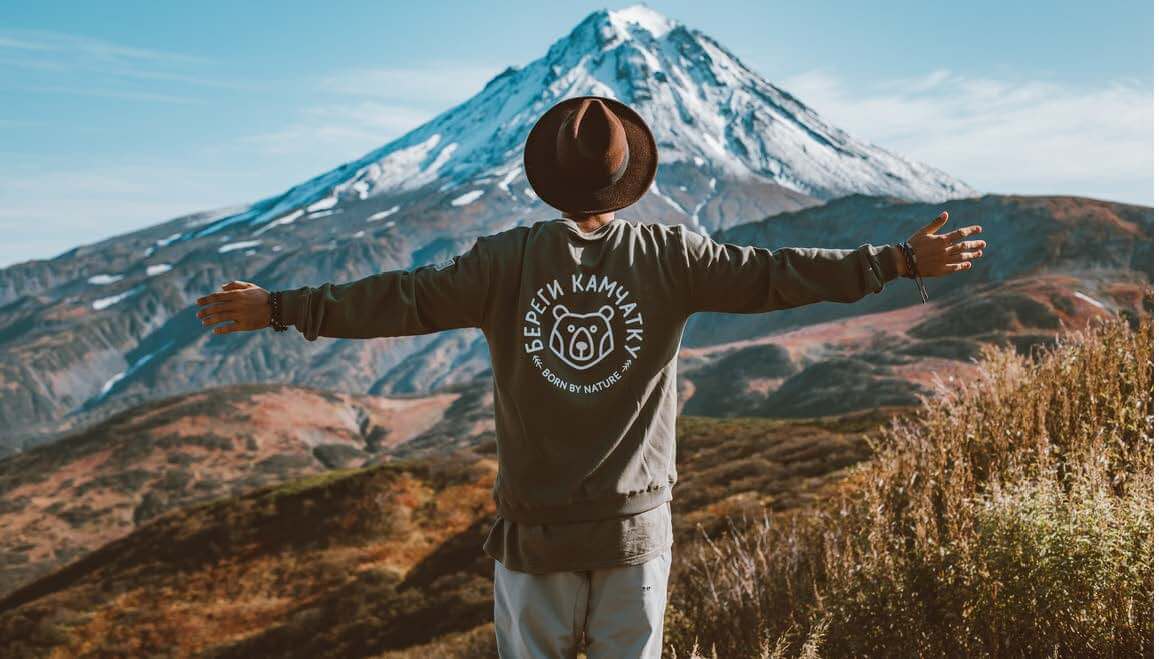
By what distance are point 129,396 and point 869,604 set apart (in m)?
148

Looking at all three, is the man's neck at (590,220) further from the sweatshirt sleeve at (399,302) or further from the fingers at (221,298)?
the fingers at (221,298)

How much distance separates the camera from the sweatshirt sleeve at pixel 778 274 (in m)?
2.49

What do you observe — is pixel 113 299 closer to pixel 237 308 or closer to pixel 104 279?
pixel 104 279

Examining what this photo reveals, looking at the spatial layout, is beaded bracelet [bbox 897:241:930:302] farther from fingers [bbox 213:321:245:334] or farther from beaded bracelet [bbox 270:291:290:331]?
fingers [bbox 213:321:245:334]

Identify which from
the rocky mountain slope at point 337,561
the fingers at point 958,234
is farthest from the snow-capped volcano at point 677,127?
the fingers at point 958,234

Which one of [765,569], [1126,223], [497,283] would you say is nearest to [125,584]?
[765,569]

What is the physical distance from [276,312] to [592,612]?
3.90ft

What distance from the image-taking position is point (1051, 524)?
3201mm

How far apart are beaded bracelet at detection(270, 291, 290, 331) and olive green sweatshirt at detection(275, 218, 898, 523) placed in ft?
0.11

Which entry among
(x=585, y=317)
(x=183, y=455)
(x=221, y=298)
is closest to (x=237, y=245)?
(x=183, y=455)

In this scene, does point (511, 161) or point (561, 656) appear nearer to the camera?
point (561, 656)

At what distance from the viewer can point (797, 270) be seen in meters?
2.50

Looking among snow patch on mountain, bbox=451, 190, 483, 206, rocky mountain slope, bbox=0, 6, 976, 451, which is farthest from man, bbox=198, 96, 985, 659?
snow patch on mountain, bbox=451, 190, 483, 206

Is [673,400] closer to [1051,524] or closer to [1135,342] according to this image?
[1051,524]
